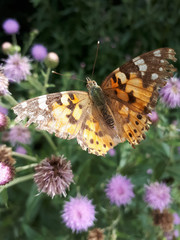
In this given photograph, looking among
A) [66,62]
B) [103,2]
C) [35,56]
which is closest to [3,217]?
[35,56]

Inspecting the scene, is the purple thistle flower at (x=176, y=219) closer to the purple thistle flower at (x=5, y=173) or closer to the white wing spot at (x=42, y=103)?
the purple thistle flower at (x=5, y=173)

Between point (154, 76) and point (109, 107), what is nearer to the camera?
point (154, 76)

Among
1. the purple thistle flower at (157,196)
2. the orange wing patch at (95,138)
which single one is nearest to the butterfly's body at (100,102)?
the orange wing patch at (95,138)

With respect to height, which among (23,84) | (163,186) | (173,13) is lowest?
(163,186)

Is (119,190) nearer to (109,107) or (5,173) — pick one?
(109,107)

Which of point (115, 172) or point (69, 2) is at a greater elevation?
point (69, 2)

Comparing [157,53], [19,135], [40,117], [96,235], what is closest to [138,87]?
[157,53]

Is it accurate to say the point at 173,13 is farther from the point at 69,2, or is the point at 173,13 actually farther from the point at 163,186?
the point at 163,186
